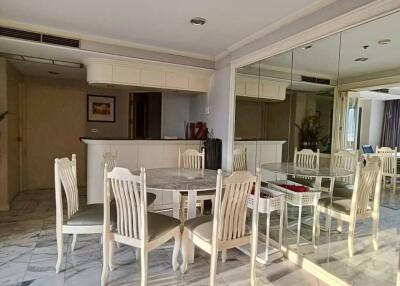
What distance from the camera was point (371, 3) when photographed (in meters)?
1.90

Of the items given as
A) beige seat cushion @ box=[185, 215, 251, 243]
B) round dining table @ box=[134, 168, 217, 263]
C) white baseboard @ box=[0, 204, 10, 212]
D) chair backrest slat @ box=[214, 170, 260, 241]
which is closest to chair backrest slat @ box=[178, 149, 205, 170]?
round dining table @ box=[134, 168, 217, 263]

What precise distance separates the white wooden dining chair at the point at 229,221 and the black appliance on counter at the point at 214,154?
1678 millimetres

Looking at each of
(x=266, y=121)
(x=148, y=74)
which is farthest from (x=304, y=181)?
(x=148, y=74)

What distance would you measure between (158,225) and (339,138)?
1.76m

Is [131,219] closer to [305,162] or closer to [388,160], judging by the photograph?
[305,162]

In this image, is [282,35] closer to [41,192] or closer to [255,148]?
[255,148]

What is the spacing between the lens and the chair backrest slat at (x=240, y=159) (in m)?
3.58

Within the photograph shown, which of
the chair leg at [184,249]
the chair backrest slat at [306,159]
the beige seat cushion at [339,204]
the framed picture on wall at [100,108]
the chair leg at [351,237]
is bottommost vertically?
the chair leg at [184,249]

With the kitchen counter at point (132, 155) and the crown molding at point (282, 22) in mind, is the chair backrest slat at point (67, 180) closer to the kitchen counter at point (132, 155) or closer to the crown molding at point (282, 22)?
the kitchen counter at point (132, 155)

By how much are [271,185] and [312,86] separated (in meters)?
1.14

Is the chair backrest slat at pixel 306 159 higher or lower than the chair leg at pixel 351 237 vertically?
higher

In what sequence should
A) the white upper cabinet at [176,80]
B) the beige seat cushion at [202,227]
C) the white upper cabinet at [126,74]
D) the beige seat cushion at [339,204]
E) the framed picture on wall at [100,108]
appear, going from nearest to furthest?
the beige seat cushion at [202,227] < the beige seat cushion at [339,204] < the white upper cabinet at [126,74] < the white upper cabinet at [176,80] < the framed picture on wall at [100,108]

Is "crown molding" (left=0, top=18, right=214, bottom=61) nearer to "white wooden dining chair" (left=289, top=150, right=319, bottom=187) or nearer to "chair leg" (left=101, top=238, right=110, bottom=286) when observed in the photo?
"white wooden dining chair" (left=289, top=150, right=319, bottom=187)

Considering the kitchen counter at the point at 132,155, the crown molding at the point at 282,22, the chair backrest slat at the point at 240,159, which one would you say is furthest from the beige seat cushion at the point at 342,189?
the kitchen counter at the point at 132,155
